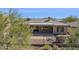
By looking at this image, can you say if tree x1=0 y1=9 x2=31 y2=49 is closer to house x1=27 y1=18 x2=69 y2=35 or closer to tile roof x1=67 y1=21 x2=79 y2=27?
house x1=27 y1=18 x2=69 y2=35

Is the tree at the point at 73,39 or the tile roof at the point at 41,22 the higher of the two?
the tile roof at the point at 41,22

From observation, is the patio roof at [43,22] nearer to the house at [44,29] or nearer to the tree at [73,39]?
the house at [44,29]

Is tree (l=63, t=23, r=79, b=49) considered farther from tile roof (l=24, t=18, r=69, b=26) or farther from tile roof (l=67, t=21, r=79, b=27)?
tile roof (l=24, t=18, r=69, b=26)

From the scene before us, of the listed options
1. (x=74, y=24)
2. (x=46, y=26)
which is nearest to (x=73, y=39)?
(x=74, y=24)

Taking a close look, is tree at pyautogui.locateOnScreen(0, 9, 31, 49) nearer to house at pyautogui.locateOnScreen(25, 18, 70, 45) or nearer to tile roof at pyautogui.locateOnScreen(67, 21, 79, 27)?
house at pyautogui.locateOnScreen(25, 18, 70, 45)

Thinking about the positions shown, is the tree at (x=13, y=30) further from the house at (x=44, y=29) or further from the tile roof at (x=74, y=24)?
the tile roof at (x=74, y=24)

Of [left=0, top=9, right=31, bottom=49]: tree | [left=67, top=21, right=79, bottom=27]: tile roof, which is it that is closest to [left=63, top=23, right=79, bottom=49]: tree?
[left=67, top=21, right=79, bottom=27]: tile roof

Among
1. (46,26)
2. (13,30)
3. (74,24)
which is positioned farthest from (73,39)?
(13,30)

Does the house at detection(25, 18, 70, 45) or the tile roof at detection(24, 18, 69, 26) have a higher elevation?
the tile roof at detection(24, 18, 69, 26)

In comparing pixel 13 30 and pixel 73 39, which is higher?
pixel 13 30

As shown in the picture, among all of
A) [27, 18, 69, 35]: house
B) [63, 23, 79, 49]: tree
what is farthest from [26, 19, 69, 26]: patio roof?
[63, 23, 79, 49]: tree

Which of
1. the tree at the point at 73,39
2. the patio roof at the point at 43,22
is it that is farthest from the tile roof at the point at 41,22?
the tree at the point at 73,39

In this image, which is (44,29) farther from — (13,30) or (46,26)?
(13,30)
